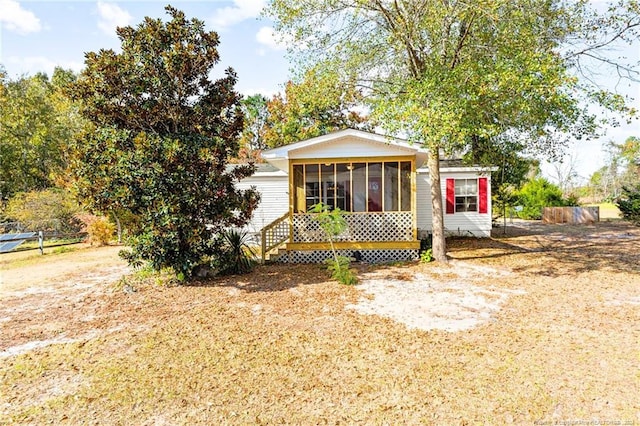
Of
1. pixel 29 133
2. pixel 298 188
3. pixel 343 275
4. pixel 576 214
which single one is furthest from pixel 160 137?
pixel 576 214

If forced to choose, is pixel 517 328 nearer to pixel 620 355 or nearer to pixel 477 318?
pixel 477 318

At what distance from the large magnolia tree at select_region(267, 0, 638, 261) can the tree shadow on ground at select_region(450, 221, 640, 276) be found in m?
2.23

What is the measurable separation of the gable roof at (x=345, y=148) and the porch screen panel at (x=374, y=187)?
49 cm

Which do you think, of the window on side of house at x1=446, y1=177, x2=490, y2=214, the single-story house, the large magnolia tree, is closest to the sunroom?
the single-story house

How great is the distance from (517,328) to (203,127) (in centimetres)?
674

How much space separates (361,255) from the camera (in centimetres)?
1026

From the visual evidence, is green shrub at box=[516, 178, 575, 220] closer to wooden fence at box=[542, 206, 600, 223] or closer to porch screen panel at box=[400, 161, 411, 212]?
wooden fence at box=[542, 206, 600, 223]

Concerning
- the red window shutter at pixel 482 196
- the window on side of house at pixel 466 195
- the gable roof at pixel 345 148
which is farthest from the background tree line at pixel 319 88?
the window on side of house at pixel 466 195

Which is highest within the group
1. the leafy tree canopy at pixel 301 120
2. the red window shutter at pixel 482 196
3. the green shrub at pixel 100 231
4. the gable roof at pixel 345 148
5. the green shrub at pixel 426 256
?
the leafy tree canopy at pixel 301 120

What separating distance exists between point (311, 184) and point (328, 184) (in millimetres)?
525

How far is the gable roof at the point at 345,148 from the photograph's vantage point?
31.7ft

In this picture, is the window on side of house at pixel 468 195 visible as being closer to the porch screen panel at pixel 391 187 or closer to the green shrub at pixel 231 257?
the porch screen panel at pixel 391 187

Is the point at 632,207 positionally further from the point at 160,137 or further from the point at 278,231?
the point at 160,137

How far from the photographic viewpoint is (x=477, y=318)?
5.45m
